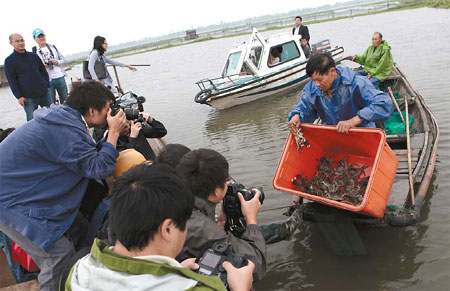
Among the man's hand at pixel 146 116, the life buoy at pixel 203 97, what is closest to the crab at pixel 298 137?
the man's hand at pixel 146 116

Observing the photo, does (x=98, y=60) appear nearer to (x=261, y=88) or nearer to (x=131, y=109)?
(x=131, y=109)

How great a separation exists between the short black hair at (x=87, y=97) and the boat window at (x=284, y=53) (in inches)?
412

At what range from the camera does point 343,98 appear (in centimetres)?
388

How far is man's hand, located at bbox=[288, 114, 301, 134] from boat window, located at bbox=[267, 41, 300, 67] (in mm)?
8934

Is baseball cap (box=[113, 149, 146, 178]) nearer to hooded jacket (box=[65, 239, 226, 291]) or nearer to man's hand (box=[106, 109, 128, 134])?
man's hand (box=[106, 109, 128, 134])

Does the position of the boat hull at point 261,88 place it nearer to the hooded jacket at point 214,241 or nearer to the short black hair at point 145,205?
the hooded jacket at point 214,241

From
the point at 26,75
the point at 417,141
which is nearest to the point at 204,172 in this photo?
the point at 417,141

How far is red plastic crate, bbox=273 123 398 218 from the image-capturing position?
3.01 metres

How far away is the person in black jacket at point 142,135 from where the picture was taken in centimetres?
311

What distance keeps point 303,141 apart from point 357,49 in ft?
55.7

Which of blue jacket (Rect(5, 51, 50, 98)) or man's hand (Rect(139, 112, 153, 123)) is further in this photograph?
blue jacket (Rect(5, 51, 50, 98))

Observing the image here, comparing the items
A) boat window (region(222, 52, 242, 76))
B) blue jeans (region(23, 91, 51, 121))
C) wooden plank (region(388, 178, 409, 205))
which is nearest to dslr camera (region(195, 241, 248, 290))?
wooden plank (region(388, 178, 409, 205))

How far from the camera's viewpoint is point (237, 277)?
61.2 inches

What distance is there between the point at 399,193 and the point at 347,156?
2.38 feet
